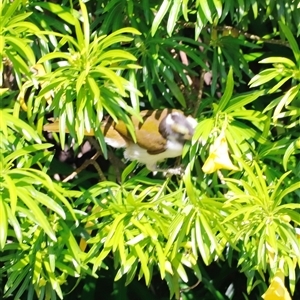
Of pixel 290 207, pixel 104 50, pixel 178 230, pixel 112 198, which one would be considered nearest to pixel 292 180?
pixel 290 207

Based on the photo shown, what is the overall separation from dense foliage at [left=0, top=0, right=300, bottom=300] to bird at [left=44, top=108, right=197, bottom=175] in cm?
6

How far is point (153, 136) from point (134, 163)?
129mm

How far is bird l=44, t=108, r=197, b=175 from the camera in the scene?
2248mm

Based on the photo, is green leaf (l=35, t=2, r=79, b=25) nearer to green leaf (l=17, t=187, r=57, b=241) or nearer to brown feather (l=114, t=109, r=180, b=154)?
brown feather (l=114, t=109, r=180, b=154)

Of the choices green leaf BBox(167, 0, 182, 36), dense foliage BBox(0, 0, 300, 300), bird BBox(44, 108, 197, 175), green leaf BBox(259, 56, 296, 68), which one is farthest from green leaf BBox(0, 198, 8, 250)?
green leaf BBox(259, 56, 296, 68)

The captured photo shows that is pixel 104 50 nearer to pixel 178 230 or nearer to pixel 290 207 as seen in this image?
pixel 178 230

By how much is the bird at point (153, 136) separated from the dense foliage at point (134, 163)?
0.06 metres

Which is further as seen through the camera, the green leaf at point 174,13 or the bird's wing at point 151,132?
the bird's wing at point 151,132

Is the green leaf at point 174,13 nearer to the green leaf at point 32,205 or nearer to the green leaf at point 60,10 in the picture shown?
the green leaf at point 60,10

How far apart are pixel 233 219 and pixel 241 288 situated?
1.16 metres

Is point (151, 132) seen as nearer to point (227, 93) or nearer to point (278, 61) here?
point (227, 93)

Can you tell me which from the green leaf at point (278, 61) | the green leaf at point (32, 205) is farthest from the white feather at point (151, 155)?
the green leaf at point (32, 205)

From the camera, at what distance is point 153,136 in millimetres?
2332

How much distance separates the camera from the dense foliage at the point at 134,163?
6.18 ft
